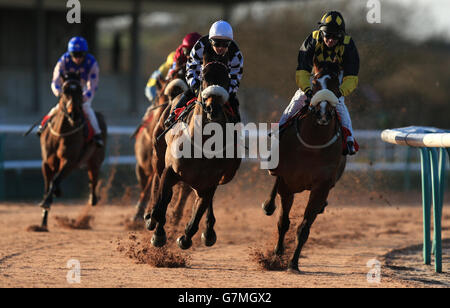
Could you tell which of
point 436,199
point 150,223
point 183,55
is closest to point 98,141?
point 183,55

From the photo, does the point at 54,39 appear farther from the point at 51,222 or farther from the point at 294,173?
the point at 294,173

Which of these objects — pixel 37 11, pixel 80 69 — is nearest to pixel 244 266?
pixel 80 69

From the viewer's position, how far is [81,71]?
10.3 metres

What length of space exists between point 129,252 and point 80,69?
10.9 feet

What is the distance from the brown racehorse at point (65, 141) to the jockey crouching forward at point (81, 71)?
160 mm

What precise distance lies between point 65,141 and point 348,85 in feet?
13.6

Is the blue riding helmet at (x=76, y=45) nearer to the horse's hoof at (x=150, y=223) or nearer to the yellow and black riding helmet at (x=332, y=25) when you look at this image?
the horse's hoof at (x=150, y=223)

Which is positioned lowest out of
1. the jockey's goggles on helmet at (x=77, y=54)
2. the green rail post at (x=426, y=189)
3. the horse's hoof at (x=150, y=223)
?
the horse's hoof at (x=150, y=223)

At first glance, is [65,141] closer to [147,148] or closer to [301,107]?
[147,148]

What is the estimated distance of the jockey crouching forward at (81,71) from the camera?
1005 centimetres

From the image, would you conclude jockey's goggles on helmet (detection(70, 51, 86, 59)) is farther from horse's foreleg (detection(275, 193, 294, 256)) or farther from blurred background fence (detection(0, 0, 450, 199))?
blurred background fence (detection(0, 0, 450, 199))

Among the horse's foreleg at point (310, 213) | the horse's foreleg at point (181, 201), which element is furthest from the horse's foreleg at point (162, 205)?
the horse's foreleg at point (181, 201)

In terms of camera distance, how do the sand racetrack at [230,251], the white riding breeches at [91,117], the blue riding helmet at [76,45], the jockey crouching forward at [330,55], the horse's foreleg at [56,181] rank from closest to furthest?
1. the sand racetrack at [230,251]
2. the jockey crouching forward at [330,55]
3. the horse's foreleg at [56,181]
4. the blue riding helmet at [76,45]
5. the white riding breeches at [91,117]

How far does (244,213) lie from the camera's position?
11852 millimetres
